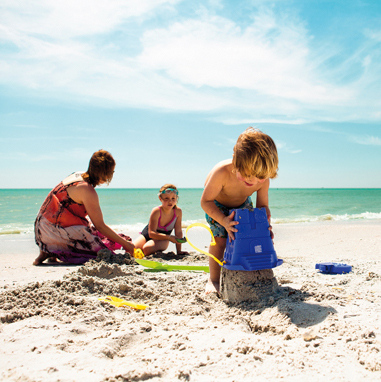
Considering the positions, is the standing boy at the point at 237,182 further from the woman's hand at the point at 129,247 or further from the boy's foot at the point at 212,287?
the woman's hand at the point at 129,247

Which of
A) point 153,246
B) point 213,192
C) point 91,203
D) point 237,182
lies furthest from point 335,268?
point 91,203

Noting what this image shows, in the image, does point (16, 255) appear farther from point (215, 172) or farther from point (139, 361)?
point (139, 361)

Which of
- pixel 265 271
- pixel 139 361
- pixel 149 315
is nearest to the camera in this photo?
pixel 139 361

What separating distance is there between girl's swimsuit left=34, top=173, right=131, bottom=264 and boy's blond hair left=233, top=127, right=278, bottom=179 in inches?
86.2

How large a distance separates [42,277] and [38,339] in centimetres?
149

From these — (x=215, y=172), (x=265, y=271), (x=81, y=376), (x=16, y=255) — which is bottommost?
(x=16, y=255)

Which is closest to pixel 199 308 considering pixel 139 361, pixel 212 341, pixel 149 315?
pixel 149 315

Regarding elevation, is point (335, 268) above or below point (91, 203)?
below

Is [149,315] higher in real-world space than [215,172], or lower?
lower

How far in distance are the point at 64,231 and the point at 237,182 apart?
2.24 m

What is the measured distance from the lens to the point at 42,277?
292 cm

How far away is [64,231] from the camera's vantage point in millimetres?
3646

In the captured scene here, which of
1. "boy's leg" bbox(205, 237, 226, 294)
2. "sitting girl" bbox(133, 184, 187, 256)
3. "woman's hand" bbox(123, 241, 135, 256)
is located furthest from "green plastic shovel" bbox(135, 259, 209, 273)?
"sitting girl" bbox(133, 184, 187, 256)

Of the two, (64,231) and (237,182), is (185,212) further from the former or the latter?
(237,182)
